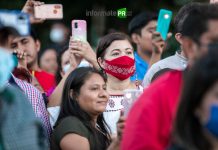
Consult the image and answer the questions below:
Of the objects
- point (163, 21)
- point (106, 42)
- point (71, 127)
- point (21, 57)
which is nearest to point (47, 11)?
point (21, 57)

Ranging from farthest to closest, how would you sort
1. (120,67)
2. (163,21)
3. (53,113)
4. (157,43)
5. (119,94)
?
(157,43)
(163,21)
(120,67)
(119,94)
(53,113)

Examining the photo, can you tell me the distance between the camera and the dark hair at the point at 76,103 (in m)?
6.54

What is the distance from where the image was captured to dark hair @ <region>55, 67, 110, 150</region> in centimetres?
654

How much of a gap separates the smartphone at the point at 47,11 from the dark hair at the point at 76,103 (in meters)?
0.80

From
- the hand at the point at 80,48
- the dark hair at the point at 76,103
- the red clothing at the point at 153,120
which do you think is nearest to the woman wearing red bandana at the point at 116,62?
the hand at the point at 80,48

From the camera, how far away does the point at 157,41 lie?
28.2 ft

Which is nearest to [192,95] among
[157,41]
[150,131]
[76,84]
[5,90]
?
[150,131]

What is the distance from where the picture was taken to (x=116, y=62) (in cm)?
754

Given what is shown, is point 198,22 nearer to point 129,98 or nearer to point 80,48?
point 129,98

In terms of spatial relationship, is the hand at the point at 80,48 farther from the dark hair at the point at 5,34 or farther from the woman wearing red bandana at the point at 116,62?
the dark hair at the point at 5,34

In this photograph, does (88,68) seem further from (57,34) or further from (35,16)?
(57,34)

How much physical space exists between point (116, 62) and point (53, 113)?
0.85 meters

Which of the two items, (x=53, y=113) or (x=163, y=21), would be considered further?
(x=163, y=21)

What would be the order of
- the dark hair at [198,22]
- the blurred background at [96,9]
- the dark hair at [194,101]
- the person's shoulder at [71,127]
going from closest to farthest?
the dark hair at [194,101] → the dark hair at [198,22] → the person's shoulder at [71,127] → the blurred background at [96,9]
